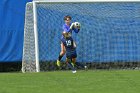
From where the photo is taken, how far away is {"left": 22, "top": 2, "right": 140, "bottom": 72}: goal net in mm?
18391

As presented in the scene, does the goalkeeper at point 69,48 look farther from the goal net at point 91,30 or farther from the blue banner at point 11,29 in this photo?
the blue banner at point 11,29

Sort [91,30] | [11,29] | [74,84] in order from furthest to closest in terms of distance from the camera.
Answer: [91,30]
[11,29]
[74,84]

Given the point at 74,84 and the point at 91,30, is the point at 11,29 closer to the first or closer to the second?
the point at 91,30

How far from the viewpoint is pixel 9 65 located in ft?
62.3

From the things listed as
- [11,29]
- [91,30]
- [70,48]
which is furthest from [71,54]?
[11,29]

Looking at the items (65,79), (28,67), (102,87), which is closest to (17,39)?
(28,67)

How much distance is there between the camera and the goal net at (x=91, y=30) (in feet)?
60.3

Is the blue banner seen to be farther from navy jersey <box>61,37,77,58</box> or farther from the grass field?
the grass field

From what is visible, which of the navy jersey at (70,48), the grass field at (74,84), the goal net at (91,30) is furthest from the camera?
the goal net at (91,30)

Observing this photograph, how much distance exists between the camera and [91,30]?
18.7 metres

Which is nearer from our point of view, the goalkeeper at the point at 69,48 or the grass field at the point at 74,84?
the grass field at the point at 74,84

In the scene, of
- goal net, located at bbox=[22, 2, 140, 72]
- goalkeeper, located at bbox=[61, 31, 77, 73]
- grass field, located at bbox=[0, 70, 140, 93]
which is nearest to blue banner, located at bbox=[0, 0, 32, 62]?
goal net, located at bbox=[22, 2, 140, 72]

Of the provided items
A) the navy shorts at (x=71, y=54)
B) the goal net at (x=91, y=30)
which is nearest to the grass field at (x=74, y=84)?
the navy shorts at (x=71, y=54)

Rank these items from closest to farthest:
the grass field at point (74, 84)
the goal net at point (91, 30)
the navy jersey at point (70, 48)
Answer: the grass field at point (74, 84) → the navy jersey at point (70, 48) → the goal net at point (91, 30)
